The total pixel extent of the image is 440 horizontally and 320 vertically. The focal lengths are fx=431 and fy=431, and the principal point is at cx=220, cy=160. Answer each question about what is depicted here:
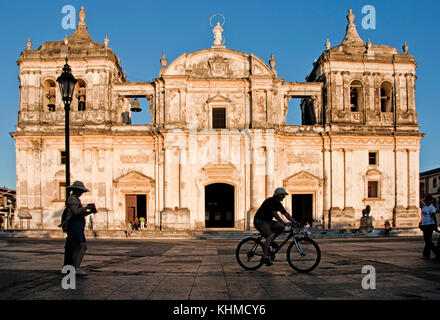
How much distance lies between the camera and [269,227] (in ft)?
30.5

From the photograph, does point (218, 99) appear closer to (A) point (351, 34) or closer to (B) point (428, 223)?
(A) point (351, 34)

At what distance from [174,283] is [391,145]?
27.9 metres

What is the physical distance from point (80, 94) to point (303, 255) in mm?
27349

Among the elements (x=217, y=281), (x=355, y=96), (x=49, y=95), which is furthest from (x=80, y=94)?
(x=217, y=281)

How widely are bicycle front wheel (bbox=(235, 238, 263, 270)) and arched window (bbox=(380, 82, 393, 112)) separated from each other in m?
26.6

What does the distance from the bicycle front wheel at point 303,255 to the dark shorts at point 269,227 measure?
16.1 inches

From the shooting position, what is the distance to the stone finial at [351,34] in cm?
3435

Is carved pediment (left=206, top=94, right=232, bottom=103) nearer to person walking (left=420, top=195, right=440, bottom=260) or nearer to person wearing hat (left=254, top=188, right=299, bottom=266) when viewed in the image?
person walking (left=420, top=195, right=440, bottom=260)

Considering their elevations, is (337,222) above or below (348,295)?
below

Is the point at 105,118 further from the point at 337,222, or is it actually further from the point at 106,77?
the point at 337,222

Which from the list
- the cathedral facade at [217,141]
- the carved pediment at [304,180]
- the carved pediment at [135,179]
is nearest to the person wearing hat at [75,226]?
the cathedral facade at [217,141]

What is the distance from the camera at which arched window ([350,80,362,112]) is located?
107 ft

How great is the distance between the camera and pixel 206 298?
640 centimetres
